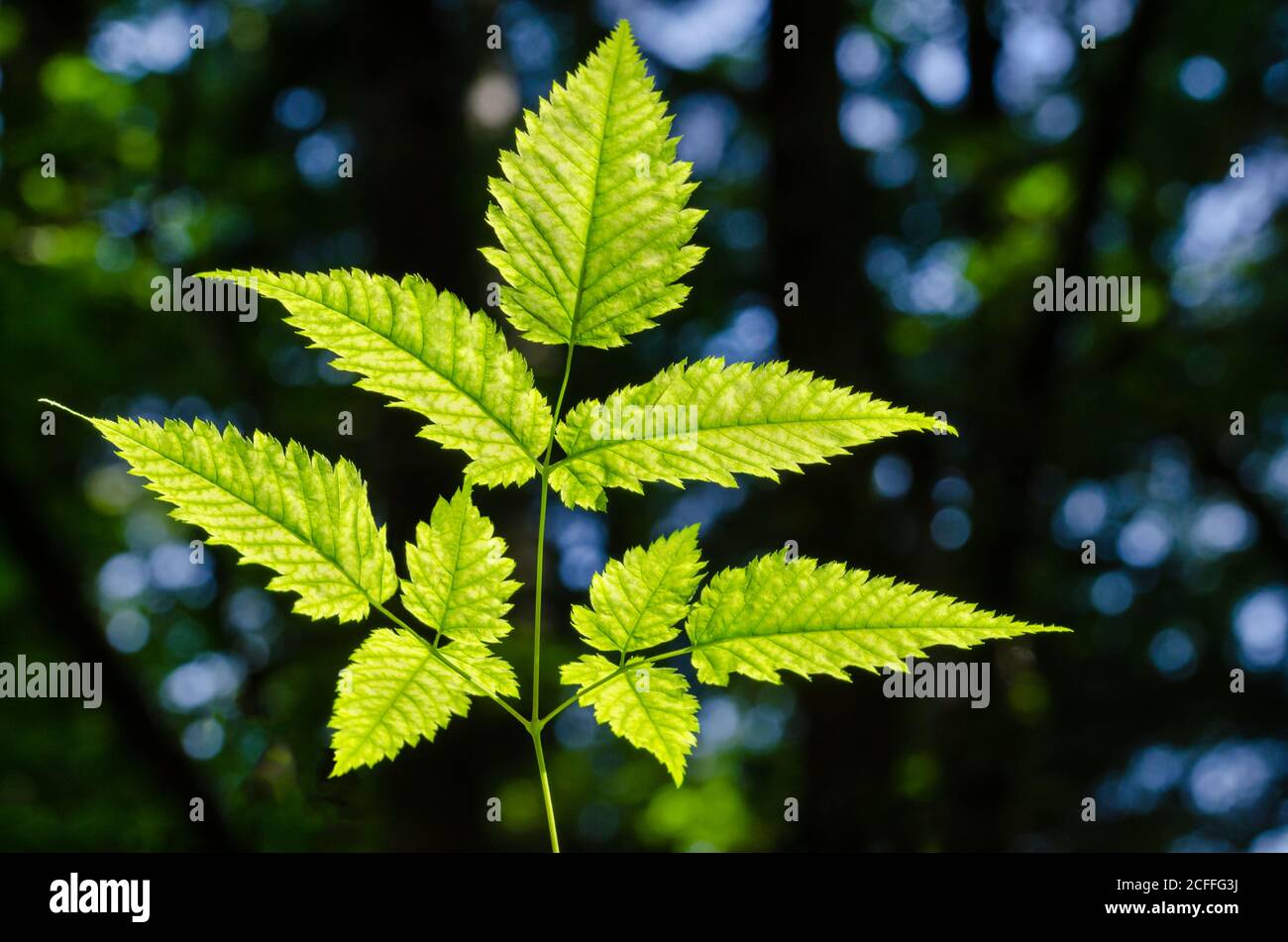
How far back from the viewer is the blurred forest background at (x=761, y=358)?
13.4 ft

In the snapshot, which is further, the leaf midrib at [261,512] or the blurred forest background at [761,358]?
the blurred forest background at [761,358]

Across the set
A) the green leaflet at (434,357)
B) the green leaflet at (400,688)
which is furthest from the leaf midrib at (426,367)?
the green leaflet at (400,688)

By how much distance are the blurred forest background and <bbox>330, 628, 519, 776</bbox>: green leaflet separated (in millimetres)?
2194

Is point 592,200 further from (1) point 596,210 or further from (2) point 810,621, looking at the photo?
(2) point 810,621

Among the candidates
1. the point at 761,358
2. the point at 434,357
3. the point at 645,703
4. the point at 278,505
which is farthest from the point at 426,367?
the point at 761,358

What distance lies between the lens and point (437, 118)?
4.29 m

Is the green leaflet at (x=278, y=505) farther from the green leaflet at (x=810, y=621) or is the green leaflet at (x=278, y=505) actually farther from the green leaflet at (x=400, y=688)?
the green leaflet at (x=810, y=621)

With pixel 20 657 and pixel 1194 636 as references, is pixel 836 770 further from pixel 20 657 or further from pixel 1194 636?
pixel 1194 636

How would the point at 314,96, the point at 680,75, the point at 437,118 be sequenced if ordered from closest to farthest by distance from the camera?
the point at 437,118
the point at 680,75
the point at 314,96

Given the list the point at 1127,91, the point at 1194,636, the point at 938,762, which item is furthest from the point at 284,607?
the point at 1194,636

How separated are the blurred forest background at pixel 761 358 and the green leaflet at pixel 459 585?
2186 millimetres

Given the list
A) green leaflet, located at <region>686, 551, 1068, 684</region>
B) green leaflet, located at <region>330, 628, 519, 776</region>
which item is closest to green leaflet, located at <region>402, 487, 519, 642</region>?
green leaflet, located at <region>330, 628, 519, 776</region>

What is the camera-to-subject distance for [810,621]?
59 centimetres

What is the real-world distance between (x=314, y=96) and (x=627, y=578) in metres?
8.28
